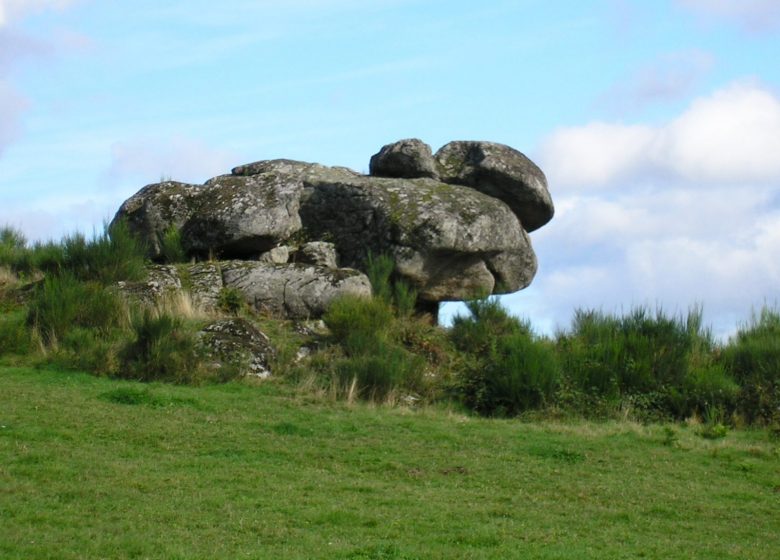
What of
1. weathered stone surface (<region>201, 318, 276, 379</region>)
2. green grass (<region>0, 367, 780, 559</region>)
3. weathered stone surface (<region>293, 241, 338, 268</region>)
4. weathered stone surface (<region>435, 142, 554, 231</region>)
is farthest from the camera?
weathered stone surface (<region>435, 142, 554, 231</region>)

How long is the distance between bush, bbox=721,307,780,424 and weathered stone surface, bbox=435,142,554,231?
21.7 ft

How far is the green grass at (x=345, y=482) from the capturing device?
1202 centimetres

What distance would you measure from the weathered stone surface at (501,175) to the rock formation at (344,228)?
0.10 ft

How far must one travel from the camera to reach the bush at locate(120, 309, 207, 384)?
70.1ft

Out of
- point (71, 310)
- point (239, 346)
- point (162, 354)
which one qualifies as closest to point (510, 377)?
point (239, 346)

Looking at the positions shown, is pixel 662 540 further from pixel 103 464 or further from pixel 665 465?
pixel 103 464

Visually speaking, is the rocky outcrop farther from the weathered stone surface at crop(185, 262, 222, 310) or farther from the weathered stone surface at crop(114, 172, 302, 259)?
the weathered stone surface at crop(114, 172, 302, 259)

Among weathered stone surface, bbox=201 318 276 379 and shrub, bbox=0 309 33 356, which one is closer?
weathered stone surface, bbox=201 318 276 379

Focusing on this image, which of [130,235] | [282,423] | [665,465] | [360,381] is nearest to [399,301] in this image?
[360,381]

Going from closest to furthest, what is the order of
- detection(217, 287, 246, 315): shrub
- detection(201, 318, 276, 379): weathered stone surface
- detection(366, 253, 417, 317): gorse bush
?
detection(201, 318, 276, 379): weathered stone surface → detection(217, 287, 246, 315): shrub → detection(366, 253, 417, 317): gorse bush

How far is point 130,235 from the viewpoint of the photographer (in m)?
28.2

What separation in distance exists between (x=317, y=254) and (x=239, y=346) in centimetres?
528

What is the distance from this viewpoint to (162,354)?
2138cm

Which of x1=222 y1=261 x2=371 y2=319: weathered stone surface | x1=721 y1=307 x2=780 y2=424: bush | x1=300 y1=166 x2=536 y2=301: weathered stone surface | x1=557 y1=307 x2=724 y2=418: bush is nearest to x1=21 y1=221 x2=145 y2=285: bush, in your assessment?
x1=222 y1=261 x2=371 y2=319: weathered stone surface
